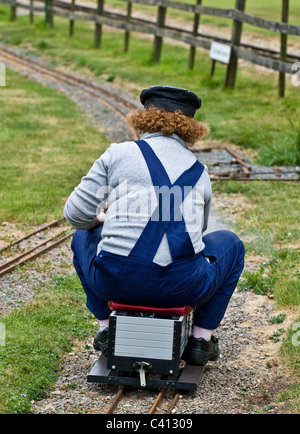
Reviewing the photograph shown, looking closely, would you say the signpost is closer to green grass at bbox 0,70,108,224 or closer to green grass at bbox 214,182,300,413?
green grass at bbox 0,70,108,224

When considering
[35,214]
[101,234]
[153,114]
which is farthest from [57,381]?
[35,214]

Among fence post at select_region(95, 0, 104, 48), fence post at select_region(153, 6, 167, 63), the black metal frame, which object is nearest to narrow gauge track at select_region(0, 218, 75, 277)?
the black metal frame

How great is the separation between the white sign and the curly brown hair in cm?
1301

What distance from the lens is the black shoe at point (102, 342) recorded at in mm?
4848

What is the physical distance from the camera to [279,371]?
4.99 metres

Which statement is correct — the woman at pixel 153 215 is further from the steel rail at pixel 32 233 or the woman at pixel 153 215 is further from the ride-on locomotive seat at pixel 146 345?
the steel rail at pixel 32 233

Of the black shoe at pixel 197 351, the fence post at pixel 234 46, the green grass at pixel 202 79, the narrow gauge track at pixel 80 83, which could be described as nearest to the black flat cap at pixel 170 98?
the black shoe at pixel 197 351

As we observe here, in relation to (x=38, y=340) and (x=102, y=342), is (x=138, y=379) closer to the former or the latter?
(x=102, y=342)

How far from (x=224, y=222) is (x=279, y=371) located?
3625 mm

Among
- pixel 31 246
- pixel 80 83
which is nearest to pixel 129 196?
pixel 31 246

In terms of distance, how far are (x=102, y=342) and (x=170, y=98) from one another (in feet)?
5.20

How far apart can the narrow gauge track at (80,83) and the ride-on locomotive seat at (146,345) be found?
8.59m

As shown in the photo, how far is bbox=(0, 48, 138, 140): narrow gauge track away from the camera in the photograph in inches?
627

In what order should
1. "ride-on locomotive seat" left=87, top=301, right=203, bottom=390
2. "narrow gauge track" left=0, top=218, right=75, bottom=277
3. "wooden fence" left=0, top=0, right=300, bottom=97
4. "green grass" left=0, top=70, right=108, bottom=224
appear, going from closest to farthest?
"ride-on locomotive seat" left=87, top=301, right=203, bottom=390, "narrow gauge track" left=0, top=218, right=75, bottom=277, "green grass" left=0, top=70, right=108, bottom=224, "wooden fence" left=0, top=0, right=300, bottom=97
